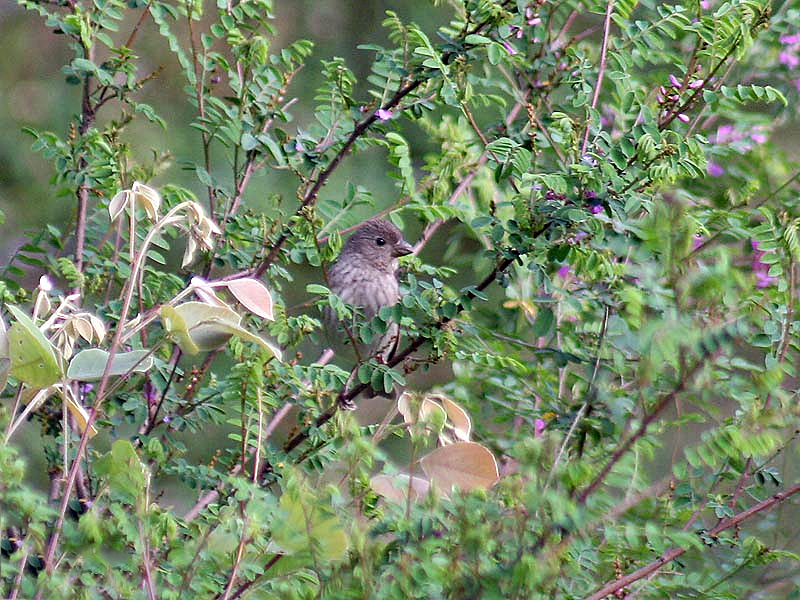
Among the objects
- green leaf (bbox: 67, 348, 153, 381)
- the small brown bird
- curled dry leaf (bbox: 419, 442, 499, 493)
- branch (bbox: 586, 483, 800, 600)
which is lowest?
the small brown bird

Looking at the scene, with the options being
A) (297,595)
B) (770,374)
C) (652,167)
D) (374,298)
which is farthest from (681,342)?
(374,298)

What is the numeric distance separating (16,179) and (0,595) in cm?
376

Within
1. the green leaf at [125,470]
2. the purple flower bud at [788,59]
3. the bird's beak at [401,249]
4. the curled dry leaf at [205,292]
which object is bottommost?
the bird's beak at [401,249]

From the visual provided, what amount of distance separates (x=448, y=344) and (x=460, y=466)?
461 millimetres

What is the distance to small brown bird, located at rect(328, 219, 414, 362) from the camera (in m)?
3.59

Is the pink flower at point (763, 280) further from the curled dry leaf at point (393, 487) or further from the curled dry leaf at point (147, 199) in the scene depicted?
the curled dry leaf at point (147, 199)

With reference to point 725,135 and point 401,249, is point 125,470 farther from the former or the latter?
point 401,249

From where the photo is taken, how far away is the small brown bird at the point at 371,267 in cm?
359

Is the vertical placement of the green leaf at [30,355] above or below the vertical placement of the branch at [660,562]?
above

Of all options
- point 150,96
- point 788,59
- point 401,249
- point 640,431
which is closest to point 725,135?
point 788,59

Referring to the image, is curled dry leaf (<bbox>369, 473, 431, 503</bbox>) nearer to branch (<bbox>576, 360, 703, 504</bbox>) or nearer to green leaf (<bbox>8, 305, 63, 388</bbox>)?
branch (<bbox>576, 360, 703, 504</bbox>)

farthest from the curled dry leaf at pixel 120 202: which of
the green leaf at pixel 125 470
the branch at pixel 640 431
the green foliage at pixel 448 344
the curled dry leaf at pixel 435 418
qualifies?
the branch at pixel 640 431

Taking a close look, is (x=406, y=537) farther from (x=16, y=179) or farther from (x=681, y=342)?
(x=16, y=179)

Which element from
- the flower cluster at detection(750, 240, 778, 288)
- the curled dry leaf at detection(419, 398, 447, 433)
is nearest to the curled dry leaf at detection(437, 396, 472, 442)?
the curled dry leaf at detection(419, 398, 447, 433)
